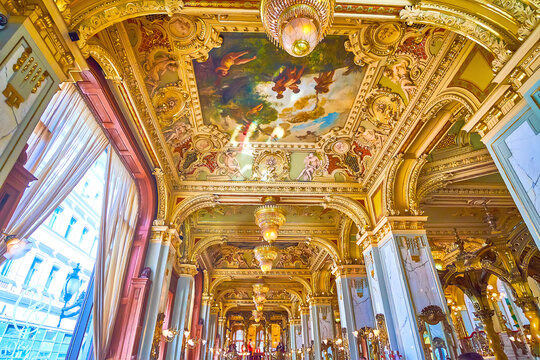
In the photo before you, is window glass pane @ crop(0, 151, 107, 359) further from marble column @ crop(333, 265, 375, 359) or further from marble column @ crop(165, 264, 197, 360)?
marble column @ crop(333, 265, 375, 359)

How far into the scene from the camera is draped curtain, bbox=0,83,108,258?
144 inches

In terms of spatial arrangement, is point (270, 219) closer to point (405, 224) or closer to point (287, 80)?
point (405, 224)

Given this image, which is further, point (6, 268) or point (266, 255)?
point (266, 255)

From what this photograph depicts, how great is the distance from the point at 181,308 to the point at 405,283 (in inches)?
295

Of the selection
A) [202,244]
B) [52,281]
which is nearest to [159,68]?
[52,281]

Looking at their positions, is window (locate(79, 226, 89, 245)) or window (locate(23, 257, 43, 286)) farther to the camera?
window (locate(79, 226, 89, 245))

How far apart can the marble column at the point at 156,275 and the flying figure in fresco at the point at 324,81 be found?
5.23 metres

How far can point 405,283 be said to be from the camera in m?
6.60

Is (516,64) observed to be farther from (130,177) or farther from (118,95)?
(130,177)

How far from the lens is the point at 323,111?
741 cm

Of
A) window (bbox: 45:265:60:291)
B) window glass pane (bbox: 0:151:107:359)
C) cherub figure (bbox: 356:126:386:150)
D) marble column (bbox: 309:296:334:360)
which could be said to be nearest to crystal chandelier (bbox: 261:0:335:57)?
window glass pane (bbox: 0:151:107:359)

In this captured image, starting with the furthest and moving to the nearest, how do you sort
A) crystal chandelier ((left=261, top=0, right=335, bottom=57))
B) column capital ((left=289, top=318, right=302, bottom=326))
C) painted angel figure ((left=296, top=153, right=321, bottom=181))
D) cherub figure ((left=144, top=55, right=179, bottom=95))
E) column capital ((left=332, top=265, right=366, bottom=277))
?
column capital ((left=289, top=318, right=302, bottom=326)) → column capital ((left=332, top=265, right=366, bottom=277)) → painted angel figure ((left=296, top=153, right=321, bottom=181)) → cherub figure ((left=144, top=55, right=179, bottom=95)) → crystal chandelier ((left=261, top=0, right=335, bottom=57))

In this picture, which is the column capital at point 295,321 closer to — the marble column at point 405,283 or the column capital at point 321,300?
the column capital at point 321,300

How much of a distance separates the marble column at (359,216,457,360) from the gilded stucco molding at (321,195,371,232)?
61 centimetres
